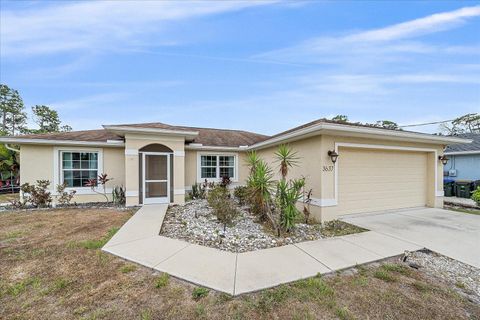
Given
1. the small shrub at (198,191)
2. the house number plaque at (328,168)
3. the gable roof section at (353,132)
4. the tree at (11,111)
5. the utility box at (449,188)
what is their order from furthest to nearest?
the tree at (11,111) → the utility box at (449,188) → the small shrub at (198,191) → the house number plaque at (328,168) → the gable roof section at (353,132)

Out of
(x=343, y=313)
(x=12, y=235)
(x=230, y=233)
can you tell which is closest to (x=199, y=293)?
(x=343, y=313)

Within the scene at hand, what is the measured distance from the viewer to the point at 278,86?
13.6 m

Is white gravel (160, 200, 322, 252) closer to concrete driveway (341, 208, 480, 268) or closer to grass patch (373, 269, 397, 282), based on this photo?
grass patch (373, 269, 397, 282)

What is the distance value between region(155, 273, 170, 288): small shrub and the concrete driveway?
5417 mm

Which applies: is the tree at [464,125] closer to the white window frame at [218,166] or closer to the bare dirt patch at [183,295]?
the white window frame at [218,166]

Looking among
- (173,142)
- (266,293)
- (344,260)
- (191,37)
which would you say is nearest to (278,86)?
(191,37)

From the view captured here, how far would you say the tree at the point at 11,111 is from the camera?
24814 mm

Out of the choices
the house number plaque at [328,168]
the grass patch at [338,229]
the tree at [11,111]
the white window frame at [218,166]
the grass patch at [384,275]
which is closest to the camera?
the grass patch at [384,275]

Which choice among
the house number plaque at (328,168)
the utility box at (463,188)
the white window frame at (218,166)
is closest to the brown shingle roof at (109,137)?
the white window frame at (218,166)

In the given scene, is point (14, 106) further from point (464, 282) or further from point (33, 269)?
point (464, 282)

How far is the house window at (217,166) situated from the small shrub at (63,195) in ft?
18.9

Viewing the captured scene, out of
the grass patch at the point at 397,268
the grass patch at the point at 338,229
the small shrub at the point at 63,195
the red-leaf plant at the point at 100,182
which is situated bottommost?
the grass patch at the point at 338,229

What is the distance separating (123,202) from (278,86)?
1143 cm

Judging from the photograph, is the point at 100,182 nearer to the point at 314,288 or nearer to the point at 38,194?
the point at 38,194
